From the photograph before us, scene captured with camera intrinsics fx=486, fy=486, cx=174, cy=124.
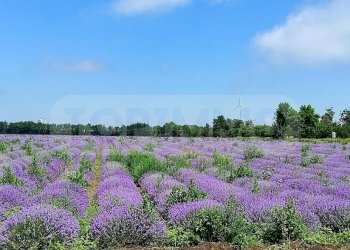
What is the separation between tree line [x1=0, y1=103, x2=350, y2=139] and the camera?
65188 millimetres

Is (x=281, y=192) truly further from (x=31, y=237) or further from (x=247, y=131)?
(x=247, y=131)

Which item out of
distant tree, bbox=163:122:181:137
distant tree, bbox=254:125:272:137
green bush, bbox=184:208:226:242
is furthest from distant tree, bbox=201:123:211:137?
green bush, bbox=184:208:226:242

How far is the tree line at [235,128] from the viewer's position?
6519cm

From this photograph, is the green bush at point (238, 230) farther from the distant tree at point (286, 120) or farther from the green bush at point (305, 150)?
the distant tree at point (286, 120)

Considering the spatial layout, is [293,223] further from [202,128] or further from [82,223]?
[202,128]

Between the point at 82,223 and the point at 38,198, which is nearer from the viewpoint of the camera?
the point at 82,223

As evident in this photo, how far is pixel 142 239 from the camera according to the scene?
769 centimetres

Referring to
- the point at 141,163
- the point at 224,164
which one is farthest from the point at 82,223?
the point at 224,164

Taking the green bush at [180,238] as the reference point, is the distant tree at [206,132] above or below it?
above

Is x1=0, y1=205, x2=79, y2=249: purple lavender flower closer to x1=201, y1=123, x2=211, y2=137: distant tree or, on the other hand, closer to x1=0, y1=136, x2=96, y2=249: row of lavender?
x1=0, y1=136, x2=96, y2=249: row of lavender

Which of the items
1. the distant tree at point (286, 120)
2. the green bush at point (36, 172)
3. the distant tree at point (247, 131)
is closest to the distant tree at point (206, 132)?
the distant tree at point (247, 131)

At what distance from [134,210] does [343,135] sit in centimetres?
5501

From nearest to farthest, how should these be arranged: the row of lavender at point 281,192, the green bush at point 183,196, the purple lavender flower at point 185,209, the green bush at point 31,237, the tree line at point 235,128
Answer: the green bush at point 31,237
the purple lavender flower at point 185,209
the row of lavender at point 281,192
the green bush at point 183,196
the tree line at point 235,128

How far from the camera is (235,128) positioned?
75.5 meters
